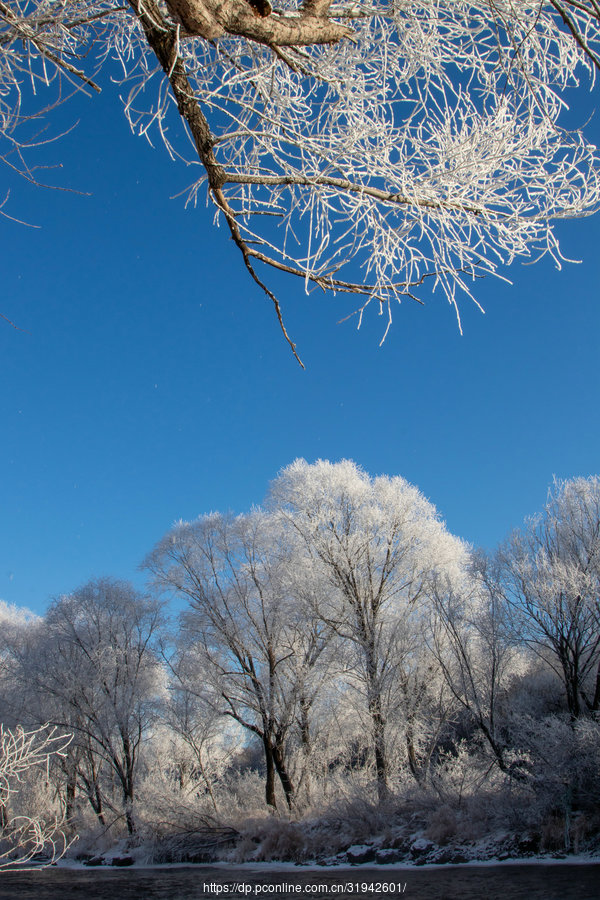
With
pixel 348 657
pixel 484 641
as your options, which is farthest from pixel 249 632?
pixel 484 641

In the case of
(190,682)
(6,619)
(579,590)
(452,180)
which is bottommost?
(190,682)

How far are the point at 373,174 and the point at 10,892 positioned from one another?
18798 mm

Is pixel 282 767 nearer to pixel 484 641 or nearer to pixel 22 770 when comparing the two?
pixel 484 641

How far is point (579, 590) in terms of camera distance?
11969mm

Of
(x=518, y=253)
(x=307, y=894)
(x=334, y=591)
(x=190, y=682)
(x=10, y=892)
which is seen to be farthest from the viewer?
(x=190, y=682)

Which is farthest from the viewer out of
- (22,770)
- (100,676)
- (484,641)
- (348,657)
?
(100,676)

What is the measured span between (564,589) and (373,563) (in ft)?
19.0

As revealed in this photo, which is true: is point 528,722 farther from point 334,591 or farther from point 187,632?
point 187,632

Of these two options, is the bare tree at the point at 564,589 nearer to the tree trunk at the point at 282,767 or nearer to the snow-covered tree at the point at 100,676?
the tree trunk at the point at 282,767

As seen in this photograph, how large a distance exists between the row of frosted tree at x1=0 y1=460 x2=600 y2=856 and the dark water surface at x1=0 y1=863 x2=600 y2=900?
1.70 meters

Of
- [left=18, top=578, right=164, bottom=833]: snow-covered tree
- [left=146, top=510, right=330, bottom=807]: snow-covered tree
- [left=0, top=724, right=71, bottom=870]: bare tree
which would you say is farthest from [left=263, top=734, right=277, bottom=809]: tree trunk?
[left=0, top=724, right=71, bottom=870]: bare tree

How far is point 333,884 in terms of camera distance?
1083 cm

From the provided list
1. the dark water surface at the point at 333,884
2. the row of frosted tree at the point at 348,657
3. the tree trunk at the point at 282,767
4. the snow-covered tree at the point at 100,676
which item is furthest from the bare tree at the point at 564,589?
the snow-covered tree at the point at 100,676

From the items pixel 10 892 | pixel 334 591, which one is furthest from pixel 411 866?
pixel 10 892
